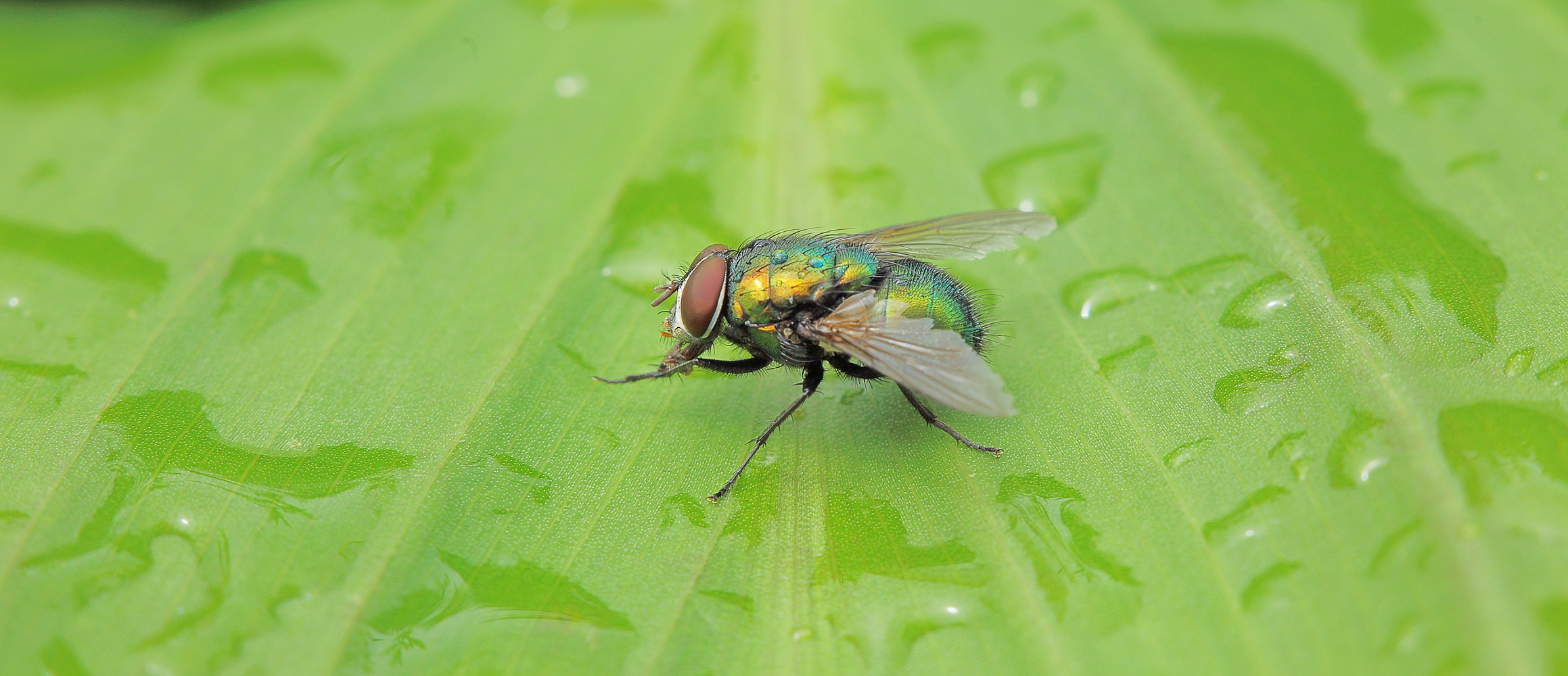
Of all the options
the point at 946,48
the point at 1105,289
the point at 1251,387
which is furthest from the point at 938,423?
the point at 946,48

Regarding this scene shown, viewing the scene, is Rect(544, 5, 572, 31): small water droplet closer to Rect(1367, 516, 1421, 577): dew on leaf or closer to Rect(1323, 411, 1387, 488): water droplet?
Rect(1323, 411, 1387, 488): water droplet

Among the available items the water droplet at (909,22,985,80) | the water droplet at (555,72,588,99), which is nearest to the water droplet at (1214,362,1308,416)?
the water droplet at (909,22,985,80)

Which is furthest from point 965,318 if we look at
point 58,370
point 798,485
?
point 58,370

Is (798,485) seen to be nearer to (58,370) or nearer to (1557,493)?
(1557,493)

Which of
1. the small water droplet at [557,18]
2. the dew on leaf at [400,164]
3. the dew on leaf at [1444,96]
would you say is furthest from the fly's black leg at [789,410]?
the dew on leaf at [1444,96]

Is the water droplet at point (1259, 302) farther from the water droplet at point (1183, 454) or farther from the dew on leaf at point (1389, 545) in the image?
the dew on leaf at point (1389, 545)
